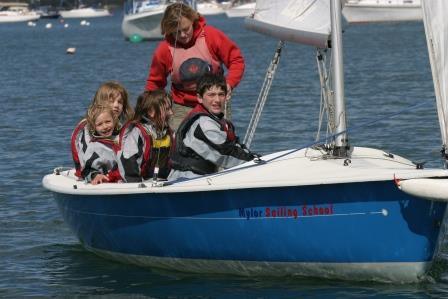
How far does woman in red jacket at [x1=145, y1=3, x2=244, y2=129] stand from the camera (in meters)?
11.2

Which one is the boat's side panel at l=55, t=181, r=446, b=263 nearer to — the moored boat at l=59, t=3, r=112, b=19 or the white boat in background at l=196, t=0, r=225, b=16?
the white boat in background at l=196, t=0, r=225, b=16

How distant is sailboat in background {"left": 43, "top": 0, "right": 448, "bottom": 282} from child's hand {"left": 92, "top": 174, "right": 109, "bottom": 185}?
12 cm

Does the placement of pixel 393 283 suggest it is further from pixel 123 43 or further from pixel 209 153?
pixel 123 43

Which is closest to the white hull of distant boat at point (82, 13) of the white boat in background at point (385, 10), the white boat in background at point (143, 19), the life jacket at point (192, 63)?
the white boat in background at point (143, 19)

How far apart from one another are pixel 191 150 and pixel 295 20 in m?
1.53

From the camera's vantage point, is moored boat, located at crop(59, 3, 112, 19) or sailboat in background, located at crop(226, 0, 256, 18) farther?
moored boat, located at crop(59, 3, 112, 19)

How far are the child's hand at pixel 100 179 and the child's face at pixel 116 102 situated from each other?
60cm

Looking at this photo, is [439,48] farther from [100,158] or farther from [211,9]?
[211,9]

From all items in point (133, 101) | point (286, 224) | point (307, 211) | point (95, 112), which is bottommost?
point (133, 101)

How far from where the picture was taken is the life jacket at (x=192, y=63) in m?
11.4

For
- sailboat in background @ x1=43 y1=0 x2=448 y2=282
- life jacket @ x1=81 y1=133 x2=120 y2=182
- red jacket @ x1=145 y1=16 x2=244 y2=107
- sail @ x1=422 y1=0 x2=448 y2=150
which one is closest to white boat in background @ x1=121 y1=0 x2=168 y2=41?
red jacket @ x1=145 y1=16 x2=244 y2=107

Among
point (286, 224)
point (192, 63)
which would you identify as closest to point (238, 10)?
point (192, 63)

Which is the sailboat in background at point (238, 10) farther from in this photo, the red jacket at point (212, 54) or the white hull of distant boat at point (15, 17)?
the red jacket at point (212, 54)

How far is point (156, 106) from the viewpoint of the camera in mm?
10891
